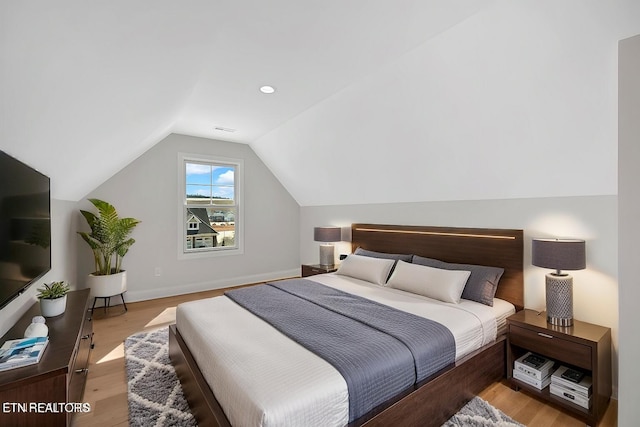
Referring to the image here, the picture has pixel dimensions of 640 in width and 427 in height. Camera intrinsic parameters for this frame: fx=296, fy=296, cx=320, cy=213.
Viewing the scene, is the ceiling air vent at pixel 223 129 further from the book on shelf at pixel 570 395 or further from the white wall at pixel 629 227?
the book on shelf at pixel 570 395

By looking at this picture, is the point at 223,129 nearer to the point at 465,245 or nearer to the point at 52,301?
the point at 52,301

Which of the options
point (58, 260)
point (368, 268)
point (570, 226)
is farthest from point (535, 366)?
point (58, 260)

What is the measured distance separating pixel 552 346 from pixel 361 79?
2.53 metres

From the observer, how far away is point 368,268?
3.30 m

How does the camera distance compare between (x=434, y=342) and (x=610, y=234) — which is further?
(x=610, y=234)

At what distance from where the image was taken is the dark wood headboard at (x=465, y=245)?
8.64 feet

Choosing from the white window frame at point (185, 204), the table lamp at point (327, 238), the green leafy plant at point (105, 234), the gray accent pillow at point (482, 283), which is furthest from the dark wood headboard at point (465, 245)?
the green leafy plant at point (105, 234)

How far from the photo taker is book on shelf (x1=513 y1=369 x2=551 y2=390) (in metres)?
2.07

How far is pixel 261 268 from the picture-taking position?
533 centimetres

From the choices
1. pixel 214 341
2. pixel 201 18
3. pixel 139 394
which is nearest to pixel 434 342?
pixel 214 341

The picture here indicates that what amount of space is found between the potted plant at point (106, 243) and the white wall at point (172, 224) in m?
0.35

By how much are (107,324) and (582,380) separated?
4.38 meters

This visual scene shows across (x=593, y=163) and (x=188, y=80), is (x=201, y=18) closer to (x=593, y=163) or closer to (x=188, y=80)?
(x=188, y=80)

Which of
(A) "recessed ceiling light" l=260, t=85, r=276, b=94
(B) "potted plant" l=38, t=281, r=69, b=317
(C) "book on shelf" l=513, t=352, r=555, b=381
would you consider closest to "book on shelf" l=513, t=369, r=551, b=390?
(C) "book on shelf" l=513, t=352, r=555, b=381
